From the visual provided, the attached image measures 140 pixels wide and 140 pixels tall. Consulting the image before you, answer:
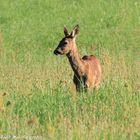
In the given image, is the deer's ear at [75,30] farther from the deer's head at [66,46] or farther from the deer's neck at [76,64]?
the deer's neck at [76,64]

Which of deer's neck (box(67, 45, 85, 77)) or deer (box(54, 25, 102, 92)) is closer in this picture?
deer (box(54, 25, 102, 92))

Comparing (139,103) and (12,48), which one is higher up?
(12,48)

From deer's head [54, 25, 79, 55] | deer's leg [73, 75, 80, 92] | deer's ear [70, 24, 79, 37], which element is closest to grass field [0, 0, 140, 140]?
deer's leg [73, 75, 80, 92]

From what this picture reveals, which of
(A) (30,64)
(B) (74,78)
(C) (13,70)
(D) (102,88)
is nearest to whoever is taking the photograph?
(D) (102,88)

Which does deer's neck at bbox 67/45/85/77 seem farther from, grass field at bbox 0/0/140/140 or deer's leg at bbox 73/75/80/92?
grass field at bbox 0/0/140/140

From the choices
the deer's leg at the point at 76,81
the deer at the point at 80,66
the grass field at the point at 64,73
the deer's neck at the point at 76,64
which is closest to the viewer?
the grass field at the point at 64,73

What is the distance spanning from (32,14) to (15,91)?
13783 millimetres

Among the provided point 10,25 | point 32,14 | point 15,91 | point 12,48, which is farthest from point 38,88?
point 32,14

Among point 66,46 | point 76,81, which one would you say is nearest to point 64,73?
point 66,46

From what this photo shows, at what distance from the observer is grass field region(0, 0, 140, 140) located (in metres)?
8.60

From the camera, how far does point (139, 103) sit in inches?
388

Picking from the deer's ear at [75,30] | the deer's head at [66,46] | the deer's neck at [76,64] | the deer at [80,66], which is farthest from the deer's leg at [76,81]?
the deer's ear at [75,30]

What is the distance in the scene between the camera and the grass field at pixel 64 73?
8.60m

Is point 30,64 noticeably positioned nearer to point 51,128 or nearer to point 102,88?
point 102,88
